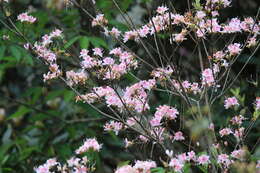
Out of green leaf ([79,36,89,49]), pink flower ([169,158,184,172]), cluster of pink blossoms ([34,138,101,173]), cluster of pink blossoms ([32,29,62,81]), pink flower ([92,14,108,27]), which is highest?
green leaf ([79,36,89,49])

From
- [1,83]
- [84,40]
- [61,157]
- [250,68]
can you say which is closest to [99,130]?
[61,157]

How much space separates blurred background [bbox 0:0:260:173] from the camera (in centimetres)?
312

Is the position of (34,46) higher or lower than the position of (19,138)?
lower

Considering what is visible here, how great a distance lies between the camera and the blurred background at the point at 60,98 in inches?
123

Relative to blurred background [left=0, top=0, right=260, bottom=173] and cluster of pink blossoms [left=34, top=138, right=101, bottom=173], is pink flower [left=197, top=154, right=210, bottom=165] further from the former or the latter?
blurred background [left=0, top=0, right=260, bottom=173]

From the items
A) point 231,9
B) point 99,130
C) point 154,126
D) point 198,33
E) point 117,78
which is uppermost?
point 231,9

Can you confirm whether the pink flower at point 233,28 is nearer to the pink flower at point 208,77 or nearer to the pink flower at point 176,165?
the pink flower at point 208,77

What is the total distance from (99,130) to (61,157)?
0.37 m

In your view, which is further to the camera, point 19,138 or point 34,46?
point 19,138

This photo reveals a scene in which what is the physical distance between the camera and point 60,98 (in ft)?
15.4

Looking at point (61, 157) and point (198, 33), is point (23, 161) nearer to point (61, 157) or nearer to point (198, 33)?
point (61, 157)

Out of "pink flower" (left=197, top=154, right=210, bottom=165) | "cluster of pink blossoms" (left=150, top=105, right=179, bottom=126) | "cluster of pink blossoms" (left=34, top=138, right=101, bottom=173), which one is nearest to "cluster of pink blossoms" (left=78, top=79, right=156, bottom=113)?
"cluster of pink blossoms" (left=150, top=105, right=179, bottom=126)

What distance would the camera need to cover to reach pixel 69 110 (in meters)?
4.24

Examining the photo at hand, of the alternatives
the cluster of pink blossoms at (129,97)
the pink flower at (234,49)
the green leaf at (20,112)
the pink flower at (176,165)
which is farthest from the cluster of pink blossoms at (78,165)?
the green leaf at (20,112)
